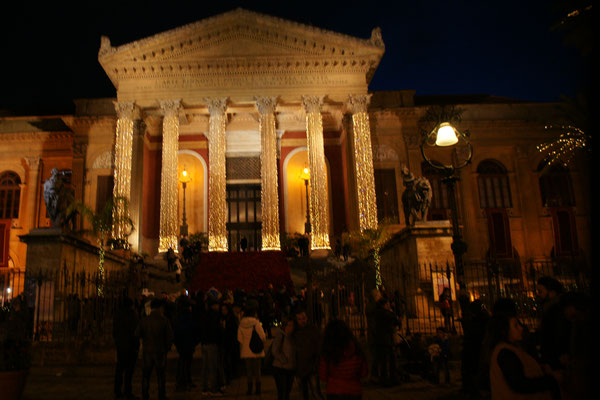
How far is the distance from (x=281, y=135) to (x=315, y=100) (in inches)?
188

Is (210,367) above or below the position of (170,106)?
below

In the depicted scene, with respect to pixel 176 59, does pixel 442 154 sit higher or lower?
lower

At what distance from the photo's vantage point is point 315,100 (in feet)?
94.8

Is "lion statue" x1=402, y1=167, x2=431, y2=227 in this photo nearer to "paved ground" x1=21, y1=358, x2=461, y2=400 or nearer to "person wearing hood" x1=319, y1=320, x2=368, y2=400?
"paved ground" x1=21, y1=358, x2=461, y2=400

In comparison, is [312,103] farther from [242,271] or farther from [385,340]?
[385,340]

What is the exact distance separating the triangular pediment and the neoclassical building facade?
76 mm

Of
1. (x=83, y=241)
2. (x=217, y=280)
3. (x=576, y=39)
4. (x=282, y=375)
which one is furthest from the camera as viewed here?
(x=217, y=280)

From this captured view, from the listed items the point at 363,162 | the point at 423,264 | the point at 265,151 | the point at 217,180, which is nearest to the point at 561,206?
the point at 363,162

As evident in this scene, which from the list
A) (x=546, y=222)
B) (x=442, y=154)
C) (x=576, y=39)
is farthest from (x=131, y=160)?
(x=576, y=39)

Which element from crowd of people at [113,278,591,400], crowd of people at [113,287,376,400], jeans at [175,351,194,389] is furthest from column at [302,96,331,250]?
jeans at [175,351,194,389]

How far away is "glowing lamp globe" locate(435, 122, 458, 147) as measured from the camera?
30.9 feet

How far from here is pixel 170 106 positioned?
28.7 metres

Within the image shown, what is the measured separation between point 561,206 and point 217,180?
21.2 m

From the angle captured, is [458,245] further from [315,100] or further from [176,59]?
[176,59]
